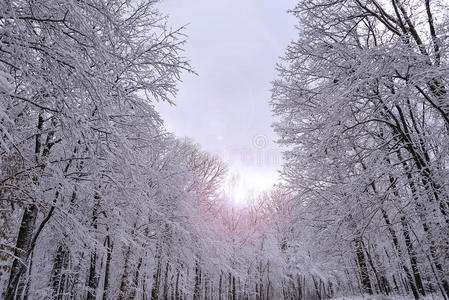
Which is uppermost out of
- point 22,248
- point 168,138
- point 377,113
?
point 168,138

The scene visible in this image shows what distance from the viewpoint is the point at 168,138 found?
7.98 metres

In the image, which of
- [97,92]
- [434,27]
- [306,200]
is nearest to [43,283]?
[306,200]

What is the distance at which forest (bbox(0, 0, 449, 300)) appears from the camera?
3.22 m

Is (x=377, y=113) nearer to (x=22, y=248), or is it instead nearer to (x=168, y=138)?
(x=168, y=138)

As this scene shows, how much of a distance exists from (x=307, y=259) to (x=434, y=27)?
2074cm

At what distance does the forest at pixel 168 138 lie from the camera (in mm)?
3219

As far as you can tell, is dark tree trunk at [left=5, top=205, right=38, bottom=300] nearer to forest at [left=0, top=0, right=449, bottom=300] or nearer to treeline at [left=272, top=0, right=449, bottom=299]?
forest at [left=0, top=0, right=449, bottom=300]

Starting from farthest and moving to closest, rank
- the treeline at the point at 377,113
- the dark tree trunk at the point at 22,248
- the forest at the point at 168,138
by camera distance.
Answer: the dark tree trunk at the point at 22,248
the treeline at the point at 377,113
the forest at the point at 168,138

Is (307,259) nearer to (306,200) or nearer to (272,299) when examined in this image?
(272,299)

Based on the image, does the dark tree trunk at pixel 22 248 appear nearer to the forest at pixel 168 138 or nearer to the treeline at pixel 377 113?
the forest at pixel 168 138

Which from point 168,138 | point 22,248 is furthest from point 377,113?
point 22,248

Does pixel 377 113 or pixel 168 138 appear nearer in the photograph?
pixel 377 113

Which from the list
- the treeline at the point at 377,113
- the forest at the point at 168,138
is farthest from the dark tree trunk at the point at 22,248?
the treeline at the point at 377,113

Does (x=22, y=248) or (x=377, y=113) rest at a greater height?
(x=377, y=113)
